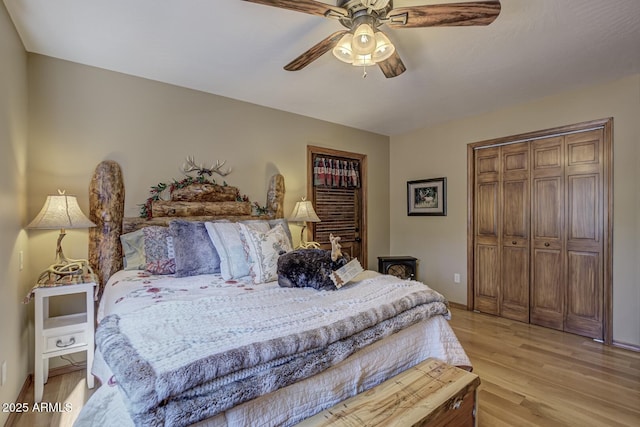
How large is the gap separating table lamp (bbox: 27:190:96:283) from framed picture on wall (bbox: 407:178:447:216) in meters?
3.86

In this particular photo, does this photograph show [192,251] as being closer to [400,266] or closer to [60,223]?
[60,223]

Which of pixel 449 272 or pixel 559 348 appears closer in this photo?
pixel 559 348

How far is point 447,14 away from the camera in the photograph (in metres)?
1.53

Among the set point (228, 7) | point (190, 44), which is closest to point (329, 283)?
point (228, 7)

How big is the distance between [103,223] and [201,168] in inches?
38.1

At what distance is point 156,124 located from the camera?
Answer: 2.79 metres

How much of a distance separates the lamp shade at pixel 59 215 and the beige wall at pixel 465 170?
12.8 ft

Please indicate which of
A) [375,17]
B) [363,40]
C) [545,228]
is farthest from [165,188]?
[545,228]

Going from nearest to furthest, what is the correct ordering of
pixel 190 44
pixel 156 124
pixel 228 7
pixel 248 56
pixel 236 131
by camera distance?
pixel 228 7 < pixel 190 44 < pixel 248 56 < pixel 156 124 < pixel 236 131

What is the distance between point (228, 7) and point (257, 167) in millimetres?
1780

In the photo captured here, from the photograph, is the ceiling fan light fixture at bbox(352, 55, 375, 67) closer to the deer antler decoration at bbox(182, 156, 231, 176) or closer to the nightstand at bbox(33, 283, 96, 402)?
the deer antler decoration at bbox(182, 156, 231, 176)

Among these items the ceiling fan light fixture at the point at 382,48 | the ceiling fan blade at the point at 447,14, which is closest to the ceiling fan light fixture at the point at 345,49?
the ceiling fan light fixture at the point at 382,48

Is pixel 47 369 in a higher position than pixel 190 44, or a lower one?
lower

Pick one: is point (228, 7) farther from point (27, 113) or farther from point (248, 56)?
point (27, 113)
